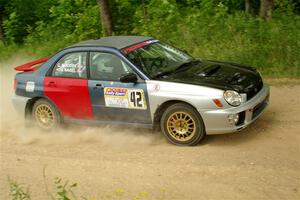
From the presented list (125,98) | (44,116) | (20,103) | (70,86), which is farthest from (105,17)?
(125,98)

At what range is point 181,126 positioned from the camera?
23.9ft

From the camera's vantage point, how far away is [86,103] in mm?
8078

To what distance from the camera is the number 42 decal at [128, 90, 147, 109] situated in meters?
7.45

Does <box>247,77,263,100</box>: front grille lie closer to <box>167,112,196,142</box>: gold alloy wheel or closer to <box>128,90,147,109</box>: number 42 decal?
<box>167,112,196,142</box>: gold alloy wheel

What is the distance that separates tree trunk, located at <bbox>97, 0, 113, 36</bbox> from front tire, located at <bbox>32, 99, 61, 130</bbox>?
6750 millimetres

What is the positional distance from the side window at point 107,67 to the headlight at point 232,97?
164 cm

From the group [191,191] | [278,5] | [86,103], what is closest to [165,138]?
[86,103]

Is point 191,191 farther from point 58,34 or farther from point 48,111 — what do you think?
point 58,34

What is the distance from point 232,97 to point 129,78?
162 centimetres

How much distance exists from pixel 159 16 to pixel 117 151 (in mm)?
8069

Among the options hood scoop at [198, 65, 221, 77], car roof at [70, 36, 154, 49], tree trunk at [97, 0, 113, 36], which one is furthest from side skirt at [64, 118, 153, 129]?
tree trunk at [97, 0, 113, 36]

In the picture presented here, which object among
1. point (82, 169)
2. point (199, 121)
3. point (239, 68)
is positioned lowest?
point (82, 169)

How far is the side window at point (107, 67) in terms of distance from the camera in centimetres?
772

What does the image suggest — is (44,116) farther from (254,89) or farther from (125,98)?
(254,89)
